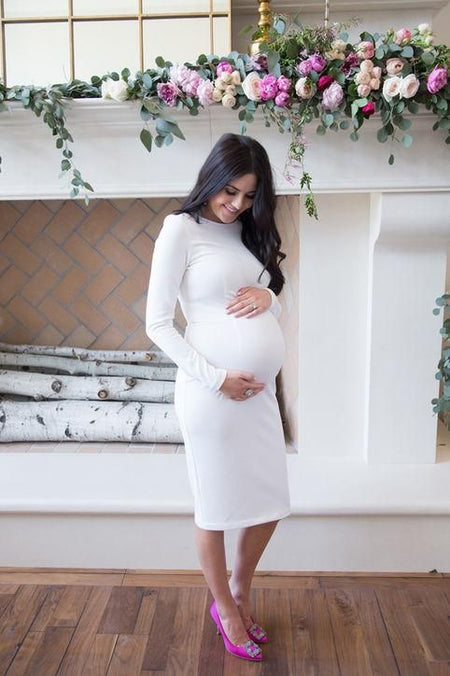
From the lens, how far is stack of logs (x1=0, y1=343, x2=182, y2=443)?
2.85 meters

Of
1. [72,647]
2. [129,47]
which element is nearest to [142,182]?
[129,47]

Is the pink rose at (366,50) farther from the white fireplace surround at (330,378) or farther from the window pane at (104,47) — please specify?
the window pane at (104,47)

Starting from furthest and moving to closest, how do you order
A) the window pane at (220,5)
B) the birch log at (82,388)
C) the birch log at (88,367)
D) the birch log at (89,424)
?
the birch log at (88,367)
the birch log at (82,388)
the birch log at (89,424)
the window pane at (220,5)

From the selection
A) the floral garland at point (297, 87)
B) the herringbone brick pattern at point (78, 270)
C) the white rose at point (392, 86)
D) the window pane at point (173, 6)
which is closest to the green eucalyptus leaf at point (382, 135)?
the floral garland at point (297, 87)

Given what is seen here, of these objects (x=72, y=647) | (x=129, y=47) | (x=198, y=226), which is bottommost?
(x=72, y=647)

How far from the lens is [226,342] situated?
182cm

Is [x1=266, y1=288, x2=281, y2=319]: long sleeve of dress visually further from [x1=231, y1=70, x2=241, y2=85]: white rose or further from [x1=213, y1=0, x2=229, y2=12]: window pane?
[x1=213, y1=0, x2=229, y2=12]: window pane

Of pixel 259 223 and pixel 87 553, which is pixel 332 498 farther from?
pixel 259 223

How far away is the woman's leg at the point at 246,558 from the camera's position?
6.47 ft

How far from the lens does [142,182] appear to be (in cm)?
225

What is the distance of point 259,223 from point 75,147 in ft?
2.33

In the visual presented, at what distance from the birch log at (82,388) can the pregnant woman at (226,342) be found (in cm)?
113

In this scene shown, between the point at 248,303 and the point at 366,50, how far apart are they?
2.43ft

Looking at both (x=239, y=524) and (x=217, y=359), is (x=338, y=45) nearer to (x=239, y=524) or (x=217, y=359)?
(x=217, y=359)
